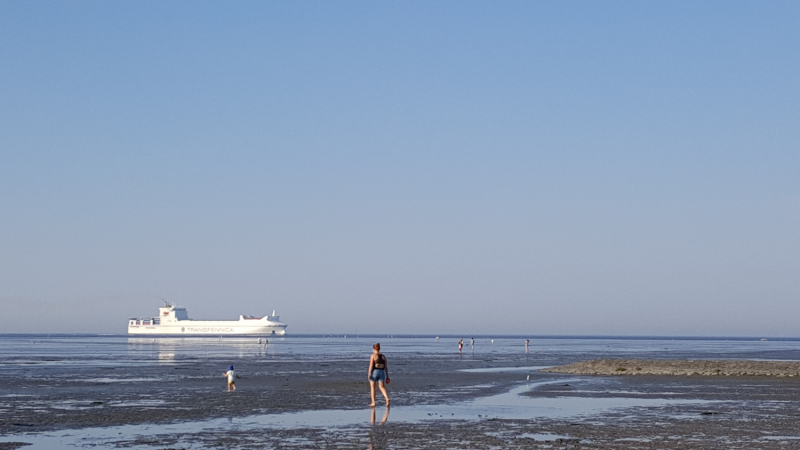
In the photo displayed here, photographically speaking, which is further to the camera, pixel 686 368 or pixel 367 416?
pixel 686 368

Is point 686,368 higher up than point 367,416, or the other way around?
point 367,416

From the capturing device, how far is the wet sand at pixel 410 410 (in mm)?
18078

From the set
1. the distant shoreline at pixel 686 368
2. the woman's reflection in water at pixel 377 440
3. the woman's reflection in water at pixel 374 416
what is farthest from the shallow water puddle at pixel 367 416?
the distant shoreline at pixel 686 368

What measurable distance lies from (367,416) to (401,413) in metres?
1.22

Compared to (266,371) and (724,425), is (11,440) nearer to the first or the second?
(724,425)

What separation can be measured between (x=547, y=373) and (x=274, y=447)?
31871 millimetres

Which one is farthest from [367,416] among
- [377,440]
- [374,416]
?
[377,440]

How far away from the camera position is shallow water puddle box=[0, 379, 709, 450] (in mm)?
18562

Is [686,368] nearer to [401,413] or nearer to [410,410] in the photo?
[410,410]

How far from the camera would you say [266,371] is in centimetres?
4806

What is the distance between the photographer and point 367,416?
911 inches

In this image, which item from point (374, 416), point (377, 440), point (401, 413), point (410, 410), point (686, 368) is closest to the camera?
point (377, 440)

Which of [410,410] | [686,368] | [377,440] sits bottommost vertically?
[686,368]

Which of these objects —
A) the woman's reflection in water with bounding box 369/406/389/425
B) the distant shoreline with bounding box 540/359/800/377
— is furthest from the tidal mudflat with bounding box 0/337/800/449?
the distant shoreline with bounding box 540/359/800/377
